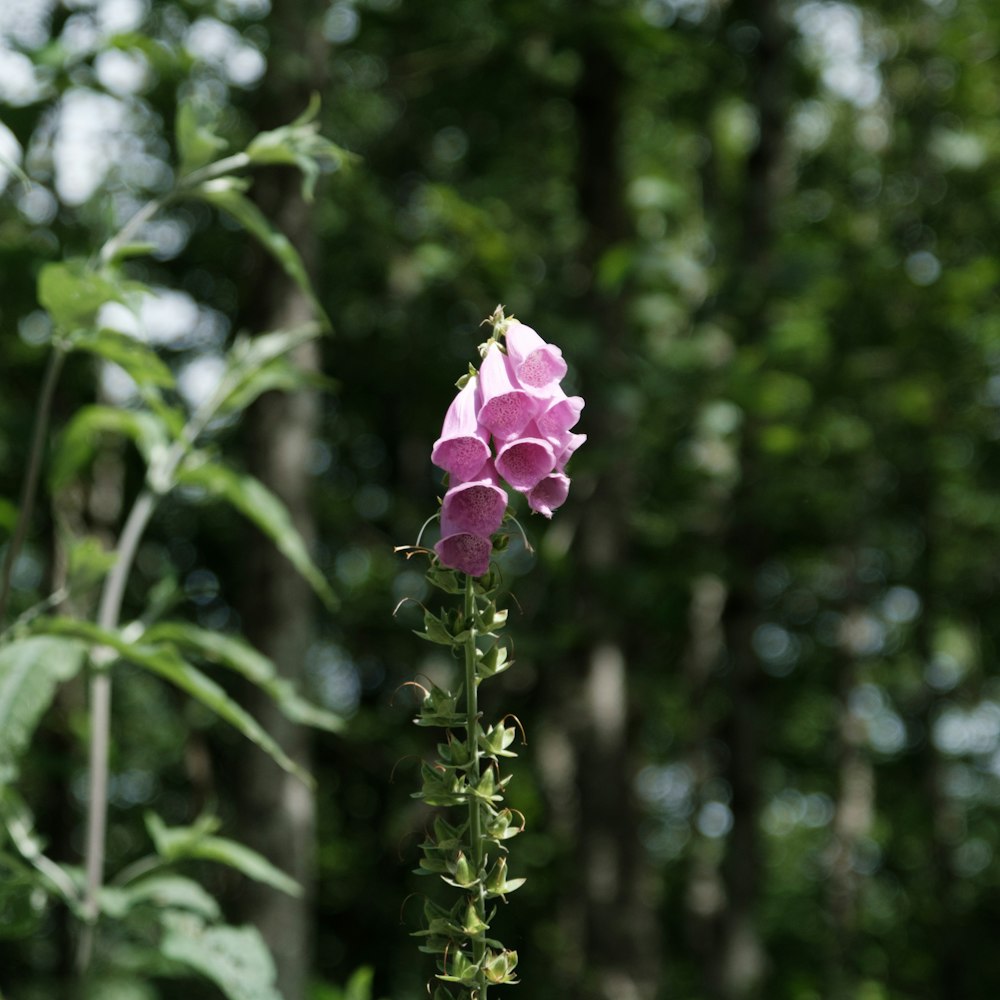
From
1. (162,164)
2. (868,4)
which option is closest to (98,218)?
(868,4)

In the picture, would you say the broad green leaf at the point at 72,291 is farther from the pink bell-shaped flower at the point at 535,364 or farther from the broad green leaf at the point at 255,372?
the pink bell-shaped flower at the point at 535,364

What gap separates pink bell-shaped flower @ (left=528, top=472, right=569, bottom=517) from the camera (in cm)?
172

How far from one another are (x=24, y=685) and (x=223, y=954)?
788 mm

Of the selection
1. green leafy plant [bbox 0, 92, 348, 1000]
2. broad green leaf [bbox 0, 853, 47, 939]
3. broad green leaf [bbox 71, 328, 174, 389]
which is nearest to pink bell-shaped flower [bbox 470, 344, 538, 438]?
green leafy plant [bbox 0, 92, 348, 1000]

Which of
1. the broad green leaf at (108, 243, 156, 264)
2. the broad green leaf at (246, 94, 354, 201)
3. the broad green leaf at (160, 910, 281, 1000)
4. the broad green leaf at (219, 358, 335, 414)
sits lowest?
the broad green leaf at (160, 910, 281, 1000)

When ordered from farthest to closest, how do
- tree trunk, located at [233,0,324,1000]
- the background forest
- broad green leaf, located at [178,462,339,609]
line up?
the background forest < tree trunk, located at [233,0,324,1000] < broad green leaf, located at [178,462,339,609]

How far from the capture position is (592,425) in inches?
329

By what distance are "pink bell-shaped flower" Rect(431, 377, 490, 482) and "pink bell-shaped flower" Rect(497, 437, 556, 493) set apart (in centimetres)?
3

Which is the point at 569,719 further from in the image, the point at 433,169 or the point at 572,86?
the point at 433,169

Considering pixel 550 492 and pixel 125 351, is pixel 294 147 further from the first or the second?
pixel 550 492

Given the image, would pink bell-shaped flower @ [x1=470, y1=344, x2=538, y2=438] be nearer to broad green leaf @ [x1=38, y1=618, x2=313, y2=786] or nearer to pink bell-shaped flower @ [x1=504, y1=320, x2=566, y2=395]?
pink bell-shaped flower @ [x1=504, y1=320, x2=566, y2=395]

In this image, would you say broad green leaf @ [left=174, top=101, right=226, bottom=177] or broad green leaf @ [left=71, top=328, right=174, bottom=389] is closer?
broad green leaf @ [left=71, top=328, right=174, bottom=389]

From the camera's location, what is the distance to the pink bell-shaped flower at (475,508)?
160 cm

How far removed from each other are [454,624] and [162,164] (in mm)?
13741
